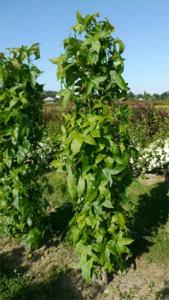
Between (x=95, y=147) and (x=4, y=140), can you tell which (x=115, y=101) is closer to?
(x=95, y=147)

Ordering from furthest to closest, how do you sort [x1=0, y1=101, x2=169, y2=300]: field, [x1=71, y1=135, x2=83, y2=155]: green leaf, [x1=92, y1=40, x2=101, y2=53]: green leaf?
[x1=0, y1=101, x2=169, y2=300]: field → [x1=92, y1=40, x2=101, y2=53]: green leaf → [x1=71, y1=135, x2=83, y2=155]: green leaf

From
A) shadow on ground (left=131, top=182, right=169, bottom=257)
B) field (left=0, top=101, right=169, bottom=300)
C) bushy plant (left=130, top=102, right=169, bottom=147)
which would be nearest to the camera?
field (left=0, top=101, right=169, bottom=300)

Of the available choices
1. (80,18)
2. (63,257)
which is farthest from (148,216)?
(80,18)

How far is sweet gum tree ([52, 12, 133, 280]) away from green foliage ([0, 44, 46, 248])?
90 cm

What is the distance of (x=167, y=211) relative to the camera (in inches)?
225

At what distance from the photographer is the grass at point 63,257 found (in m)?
4.20

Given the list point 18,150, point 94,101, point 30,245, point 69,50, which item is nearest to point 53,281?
point 30,245

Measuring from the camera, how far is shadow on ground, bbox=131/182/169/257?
4.86 meters

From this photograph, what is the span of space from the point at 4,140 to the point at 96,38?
1867 millimetres

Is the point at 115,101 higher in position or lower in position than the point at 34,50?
lower

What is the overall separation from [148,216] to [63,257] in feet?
4.78

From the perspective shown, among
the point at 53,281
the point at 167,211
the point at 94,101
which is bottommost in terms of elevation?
the point at 53,281

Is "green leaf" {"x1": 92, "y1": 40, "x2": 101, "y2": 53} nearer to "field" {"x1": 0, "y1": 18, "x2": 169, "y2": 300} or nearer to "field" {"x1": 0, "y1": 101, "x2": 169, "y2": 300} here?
"field" {"x1": 0, "y1": 18, "x2": 169, "y2": 300}

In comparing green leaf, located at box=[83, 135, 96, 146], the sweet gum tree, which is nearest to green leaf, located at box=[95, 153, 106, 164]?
the sweet gum tree
